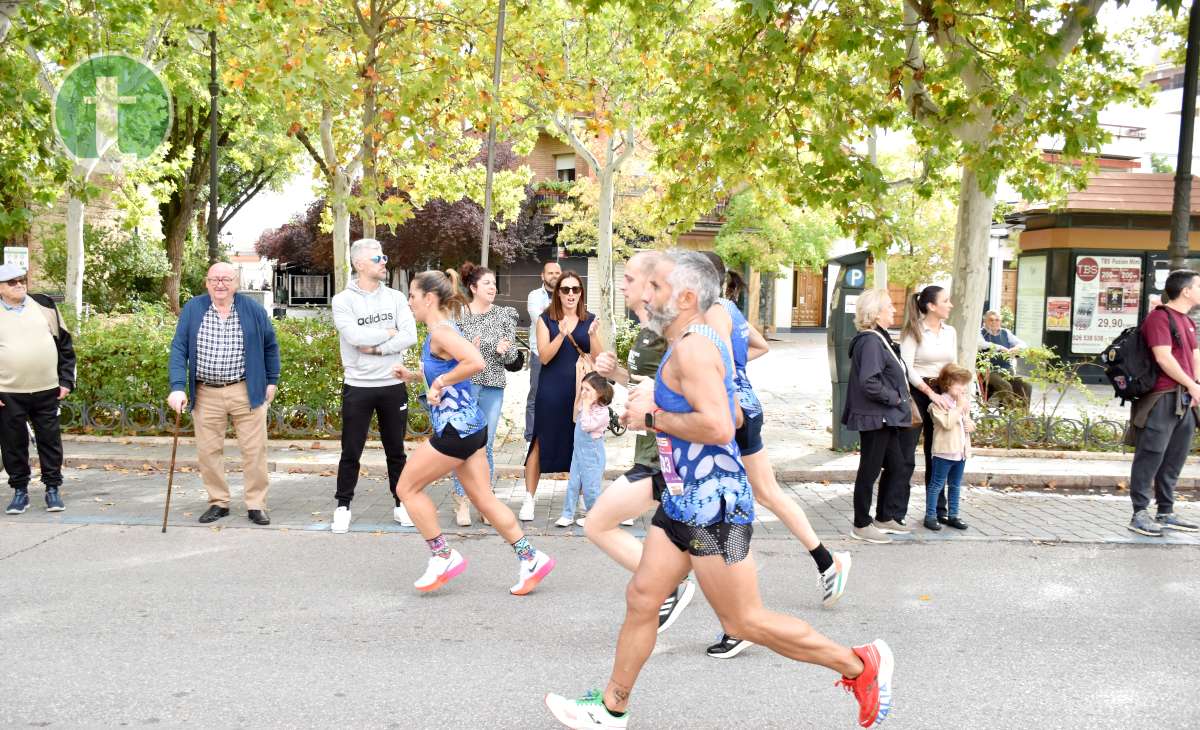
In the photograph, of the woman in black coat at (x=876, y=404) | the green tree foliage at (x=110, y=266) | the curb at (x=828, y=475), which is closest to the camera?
the woman in black coat at (x=876, y=404)

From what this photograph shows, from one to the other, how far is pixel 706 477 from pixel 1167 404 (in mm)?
4771

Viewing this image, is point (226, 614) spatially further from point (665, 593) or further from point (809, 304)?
point (809, 304)

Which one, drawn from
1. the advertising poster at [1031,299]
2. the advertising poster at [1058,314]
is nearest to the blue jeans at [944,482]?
the advertising poster at [1058,314]

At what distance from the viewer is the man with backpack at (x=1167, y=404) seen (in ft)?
21.0

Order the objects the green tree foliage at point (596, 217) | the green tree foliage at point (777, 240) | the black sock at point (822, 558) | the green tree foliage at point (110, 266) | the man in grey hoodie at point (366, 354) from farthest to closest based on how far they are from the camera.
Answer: the green tree foliage at point (777, 240) < the green tree foliage at point (596, 217) < the green tree foliage at point (110, 266) < the man in grey hoodie at point (366, 354) < the black sock at point (822, 558)

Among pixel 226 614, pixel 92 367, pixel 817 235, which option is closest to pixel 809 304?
pixel 817 235

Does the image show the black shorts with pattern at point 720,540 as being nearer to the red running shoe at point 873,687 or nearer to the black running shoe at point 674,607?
the red running shoe at point 873,687

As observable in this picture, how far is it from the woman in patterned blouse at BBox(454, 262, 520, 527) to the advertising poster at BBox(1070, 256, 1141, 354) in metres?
14.6

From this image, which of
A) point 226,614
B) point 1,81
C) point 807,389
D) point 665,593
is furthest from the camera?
point 807,389

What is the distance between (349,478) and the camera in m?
6.64

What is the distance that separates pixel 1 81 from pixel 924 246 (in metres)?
26.3

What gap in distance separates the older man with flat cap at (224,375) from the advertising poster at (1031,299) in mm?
15727

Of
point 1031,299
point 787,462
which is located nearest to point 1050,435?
point 787,462

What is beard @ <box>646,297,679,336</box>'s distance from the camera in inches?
130
